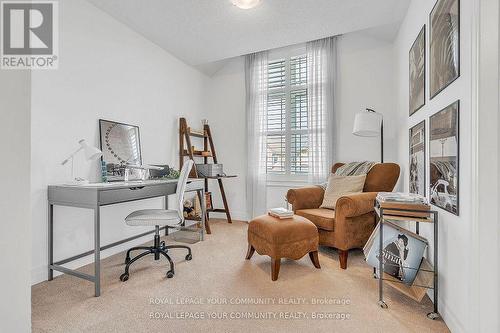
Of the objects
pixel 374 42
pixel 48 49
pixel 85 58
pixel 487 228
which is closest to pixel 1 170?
pixel 487 228

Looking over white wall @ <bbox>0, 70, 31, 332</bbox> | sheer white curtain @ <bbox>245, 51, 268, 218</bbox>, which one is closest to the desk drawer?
white wall @ <bbox>0, 70, 31, 332</bbox>

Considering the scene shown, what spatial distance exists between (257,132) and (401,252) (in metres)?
2.74

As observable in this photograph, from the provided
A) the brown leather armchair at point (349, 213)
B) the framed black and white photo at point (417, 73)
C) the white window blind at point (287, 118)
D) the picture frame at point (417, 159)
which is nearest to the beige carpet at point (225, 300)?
the brown leather armchair at point (349, 213)

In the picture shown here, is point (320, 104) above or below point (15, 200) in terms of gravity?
above

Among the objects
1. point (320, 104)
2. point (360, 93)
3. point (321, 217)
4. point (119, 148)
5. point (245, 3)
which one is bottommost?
point (321, 217)

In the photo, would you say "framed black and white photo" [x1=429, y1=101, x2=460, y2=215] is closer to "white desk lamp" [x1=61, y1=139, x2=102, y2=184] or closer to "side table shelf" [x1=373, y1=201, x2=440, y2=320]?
"side table shelf" [x1=373, y1=201, x2=440, y2=320]

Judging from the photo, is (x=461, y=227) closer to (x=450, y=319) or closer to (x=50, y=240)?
(x=450, y=319)

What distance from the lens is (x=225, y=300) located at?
6.01 feet

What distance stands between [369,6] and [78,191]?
325cm

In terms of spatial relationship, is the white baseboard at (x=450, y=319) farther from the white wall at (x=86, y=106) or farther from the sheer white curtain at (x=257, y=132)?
the white wall at (x=86, y=106)

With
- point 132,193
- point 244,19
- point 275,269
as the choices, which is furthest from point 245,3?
point 275,269

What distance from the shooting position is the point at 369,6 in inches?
105

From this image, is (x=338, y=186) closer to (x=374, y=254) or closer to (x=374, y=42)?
(x=374, y=254)

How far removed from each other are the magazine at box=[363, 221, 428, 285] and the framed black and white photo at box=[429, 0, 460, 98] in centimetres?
103
